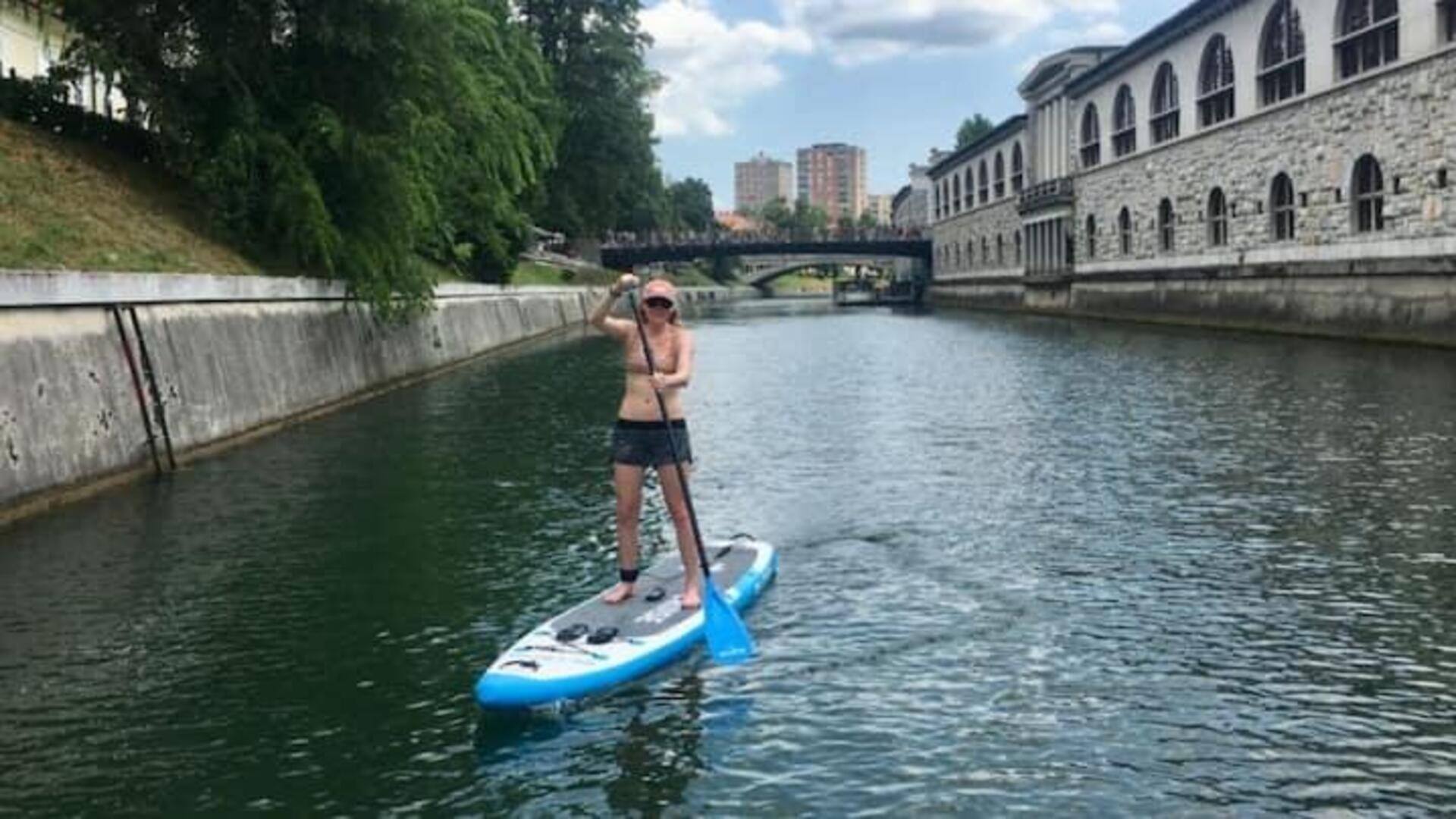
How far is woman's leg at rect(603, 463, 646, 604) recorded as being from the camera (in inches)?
382

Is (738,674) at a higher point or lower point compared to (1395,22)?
lower

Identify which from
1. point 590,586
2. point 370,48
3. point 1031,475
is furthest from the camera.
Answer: point 370,48

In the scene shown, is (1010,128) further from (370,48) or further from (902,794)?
(902,794)

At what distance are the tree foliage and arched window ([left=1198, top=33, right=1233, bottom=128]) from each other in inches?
1321

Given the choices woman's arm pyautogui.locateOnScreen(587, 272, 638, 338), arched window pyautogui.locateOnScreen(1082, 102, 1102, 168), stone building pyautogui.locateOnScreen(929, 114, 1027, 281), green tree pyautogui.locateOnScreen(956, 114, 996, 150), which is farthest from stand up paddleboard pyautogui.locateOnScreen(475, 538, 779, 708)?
green tree pyautogui.locateOnScreen(956, 114, 996, 150)

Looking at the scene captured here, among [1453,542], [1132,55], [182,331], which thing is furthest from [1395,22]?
[182,331]

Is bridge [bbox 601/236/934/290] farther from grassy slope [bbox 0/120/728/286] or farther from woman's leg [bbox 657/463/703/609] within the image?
woman's leg [bbox 657/463/703/609]

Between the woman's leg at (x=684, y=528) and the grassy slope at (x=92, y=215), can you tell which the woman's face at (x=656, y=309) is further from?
the grassy slope at (x=92, y=215)

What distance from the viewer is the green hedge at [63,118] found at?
25.2 metres

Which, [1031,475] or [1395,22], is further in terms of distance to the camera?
[1395,22]

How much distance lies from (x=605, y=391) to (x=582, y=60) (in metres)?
52.7

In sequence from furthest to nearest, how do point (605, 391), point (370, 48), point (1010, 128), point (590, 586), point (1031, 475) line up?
point (1010, 128)
point (605, 391)
point (370, 48)
point (1031, 475)
point (590, 586)

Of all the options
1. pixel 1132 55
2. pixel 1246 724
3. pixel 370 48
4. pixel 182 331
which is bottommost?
pixel 1246 724

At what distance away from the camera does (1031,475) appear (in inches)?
652
